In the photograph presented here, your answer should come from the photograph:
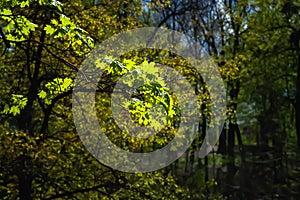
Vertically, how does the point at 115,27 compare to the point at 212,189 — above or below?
above

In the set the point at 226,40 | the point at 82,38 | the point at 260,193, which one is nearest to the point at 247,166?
the point at 260,193

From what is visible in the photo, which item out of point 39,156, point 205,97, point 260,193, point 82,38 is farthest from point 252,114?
point 82,38

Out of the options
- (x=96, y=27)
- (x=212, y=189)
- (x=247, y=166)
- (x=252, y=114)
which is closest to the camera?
(x=96, y=27)

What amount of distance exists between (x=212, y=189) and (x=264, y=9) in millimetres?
10244

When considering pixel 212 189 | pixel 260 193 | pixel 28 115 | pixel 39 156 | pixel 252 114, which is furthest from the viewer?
pixel 252 114

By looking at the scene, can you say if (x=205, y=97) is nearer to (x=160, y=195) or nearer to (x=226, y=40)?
(x=160, y=195)

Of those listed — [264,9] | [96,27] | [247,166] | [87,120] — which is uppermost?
[264,9]

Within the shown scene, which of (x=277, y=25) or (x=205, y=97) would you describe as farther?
(x=277, y=25)

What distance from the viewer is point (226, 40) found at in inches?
808

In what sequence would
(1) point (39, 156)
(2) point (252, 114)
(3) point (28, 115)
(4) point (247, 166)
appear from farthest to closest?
(2) point (252, 114) < (4) point (247, 166) < (3) point (28, 115) < (1) point (39, 156)

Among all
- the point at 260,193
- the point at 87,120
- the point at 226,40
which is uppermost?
the point at 226,40

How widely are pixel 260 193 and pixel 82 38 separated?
18.4 m

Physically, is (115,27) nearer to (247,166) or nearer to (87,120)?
(87,120)

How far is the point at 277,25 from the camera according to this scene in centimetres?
2072
